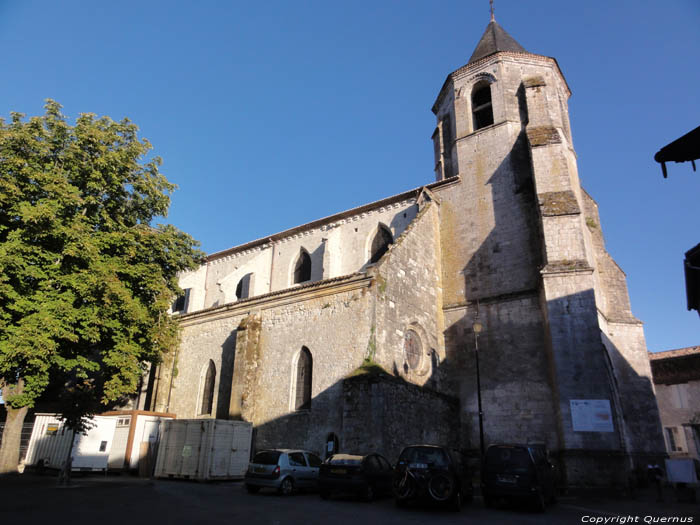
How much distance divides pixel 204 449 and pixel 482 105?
20.3 m

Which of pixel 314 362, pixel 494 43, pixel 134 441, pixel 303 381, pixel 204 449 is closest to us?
pixel 204 449

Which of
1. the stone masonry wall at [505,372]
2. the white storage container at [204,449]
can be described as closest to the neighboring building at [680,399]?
the stone masonry wall at [505,372]

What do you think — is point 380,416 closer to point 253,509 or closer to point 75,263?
point 253,509

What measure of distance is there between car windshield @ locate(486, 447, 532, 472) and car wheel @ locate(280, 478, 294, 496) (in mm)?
5223

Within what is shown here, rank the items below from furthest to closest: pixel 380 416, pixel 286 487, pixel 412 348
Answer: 1. pixel 412 348
2. pixel 380 416
3. pixel 286 487

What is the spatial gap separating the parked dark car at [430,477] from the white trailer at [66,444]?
12.6 m

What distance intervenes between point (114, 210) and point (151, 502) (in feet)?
41.2

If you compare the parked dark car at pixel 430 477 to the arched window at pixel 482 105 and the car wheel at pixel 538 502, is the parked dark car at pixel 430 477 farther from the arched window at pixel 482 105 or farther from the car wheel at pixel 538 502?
the arched window at pixel 482 105

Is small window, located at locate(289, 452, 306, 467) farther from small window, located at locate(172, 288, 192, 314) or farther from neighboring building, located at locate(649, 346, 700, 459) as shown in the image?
neighboring building, located at locate(649, 346, 700, 459)

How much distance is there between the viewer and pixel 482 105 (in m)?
24.2

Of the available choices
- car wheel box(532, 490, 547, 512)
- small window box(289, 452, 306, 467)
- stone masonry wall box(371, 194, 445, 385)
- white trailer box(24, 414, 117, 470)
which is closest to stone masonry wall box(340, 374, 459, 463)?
stone masonry wall box(371, 194, 445, 385)

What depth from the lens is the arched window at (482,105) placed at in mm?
24109

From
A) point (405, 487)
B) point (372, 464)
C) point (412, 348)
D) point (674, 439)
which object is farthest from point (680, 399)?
point (405, 487)

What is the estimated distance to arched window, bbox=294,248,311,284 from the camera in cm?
2666
